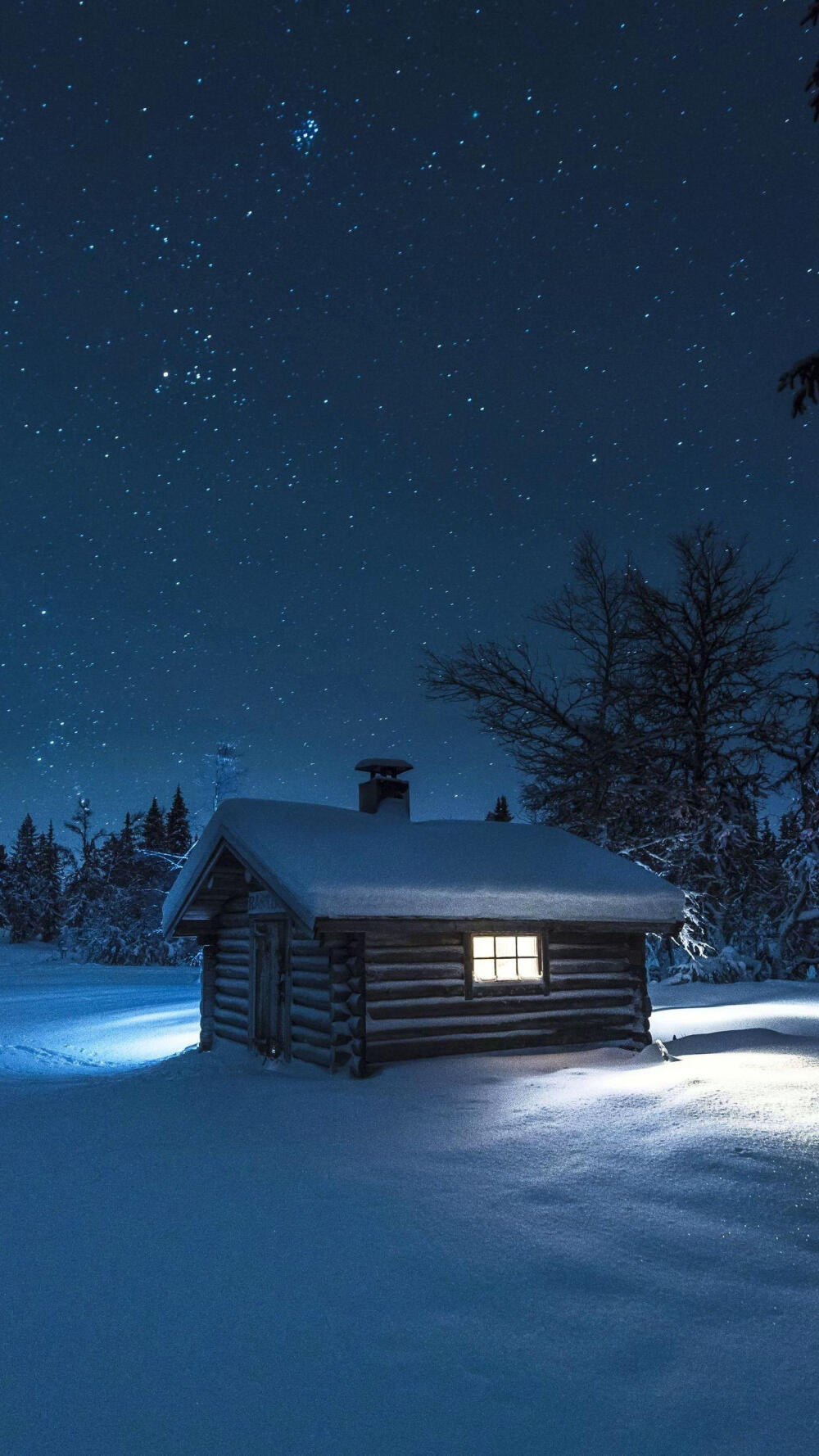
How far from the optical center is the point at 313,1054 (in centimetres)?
1231

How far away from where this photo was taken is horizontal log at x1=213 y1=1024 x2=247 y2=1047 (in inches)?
588

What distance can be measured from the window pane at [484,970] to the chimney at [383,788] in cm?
337

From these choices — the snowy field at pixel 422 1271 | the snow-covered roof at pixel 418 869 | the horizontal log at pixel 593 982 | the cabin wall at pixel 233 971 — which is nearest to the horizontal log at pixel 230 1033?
the cabin wall at pixel 233 971

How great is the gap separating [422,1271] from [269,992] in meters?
9.09

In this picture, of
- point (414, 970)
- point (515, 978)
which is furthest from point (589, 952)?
point (414, 970)

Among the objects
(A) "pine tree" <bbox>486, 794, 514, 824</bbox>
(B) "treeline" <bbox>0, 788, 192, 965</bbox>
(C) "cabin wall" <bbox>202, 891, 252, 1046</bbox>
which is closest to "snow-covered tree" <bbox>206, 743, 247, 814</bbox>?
(B) "treeline" <bbox>0, 788, 192, 965</bbox>

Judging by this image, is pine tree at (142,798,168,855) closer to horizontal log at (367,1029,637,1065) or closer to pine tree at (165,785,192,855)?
pine tree at (165,785,192,855)

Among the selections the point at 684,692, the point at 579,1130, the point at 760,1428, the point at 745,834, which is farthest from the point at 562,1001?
the point at 684,692

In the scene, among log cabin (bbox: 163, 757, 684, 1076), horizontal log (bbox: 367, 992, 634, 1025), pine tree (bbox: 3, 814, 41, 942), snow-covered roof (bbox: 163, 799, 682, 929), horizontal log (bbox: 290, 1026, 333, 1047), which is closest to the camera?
snow-covered roof (bbox: 163, 799, 682, 929)

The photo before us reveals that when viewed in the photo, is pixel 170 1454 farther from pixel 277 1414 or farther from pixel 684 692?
pixel 684 692

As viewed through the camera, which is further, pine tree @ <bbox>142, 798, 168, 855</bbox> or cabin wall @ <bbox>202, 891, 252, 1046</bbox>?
pine tree @ <bbox>142, 798, 168, 855</bbox>

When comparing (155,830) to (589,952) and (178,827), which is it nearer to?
(178,827)

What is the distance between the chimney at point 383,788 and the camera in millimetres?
15633

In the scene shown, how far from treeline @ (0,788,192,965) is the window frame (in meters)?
23.7
